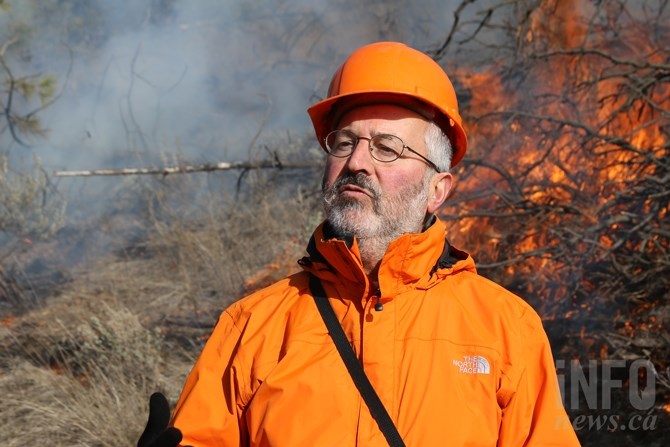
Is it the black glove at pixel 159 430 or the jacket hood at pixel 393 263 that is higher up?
the jacket hood at pixel 393 263

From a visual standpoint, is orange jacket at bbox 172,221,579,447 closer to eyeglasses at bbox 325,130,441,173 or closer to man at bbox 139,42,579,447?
man at bbox 139,42,579,447

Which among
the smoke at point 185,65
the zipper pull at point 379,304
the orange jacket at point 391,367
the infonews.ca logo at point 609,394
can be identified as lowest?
the infonews.ca logo at point 609,394

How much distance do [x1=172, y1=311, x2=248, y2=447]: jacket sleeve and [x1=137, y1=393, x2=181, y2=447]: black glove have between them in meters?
0.04

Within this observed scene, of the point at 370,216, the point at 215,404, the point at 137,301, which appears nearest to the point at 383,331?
the point at 370,216

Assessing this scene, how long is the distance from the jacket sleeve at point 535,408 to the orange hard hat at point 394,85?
841mm

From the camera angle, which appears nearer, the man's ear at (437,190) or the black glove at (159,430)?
the black glove at (159,430)

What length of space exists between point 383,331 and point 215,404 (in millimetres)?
536

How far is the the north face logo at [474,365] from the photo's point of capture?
1.93 meters

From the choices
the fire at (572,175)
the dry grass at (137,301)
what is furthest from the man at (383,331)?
the fire at (572,175)

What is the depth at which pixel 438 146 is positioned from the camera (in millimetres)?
2377

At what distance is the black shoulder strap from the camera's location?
184 cm

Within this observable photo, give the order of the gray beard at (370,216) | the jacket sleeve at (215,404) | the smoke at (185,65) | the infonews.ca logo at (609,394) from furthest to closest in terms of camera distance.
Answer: the smoke at (185,65) → the infonews.ca logo at (609,394) → the gray beard at (370,216) → the jacket sleeve at (215,404)

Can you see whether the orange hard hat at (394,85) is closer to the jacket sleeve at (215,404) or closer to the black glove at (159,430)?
the jacket sleeve at (215,404)

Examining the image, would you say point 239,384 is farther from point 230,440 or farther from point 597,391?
point 597,391
